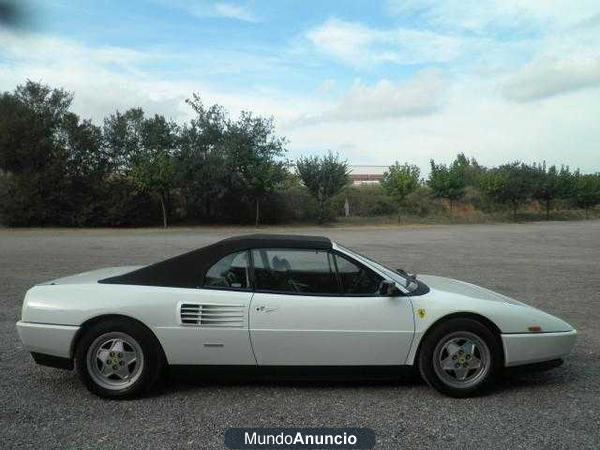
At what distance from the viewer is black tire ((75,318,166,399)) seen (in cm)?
444

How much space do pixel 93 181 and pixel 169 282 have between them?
3457cm

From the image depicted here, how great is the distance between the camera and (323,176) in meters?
41.0

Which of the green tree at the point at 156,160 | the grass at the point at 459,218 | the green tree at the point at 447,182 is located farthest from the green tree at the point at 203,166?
the green tree at the point at 447,182

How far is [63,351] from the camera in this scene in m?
4.48

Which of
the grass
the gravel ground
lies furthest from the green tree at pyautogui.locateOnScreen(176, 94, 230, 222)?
the gravel ground

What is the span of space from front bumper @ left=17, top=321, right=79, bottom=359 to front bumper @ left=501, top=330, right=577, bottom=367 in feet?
Answer: 11.0

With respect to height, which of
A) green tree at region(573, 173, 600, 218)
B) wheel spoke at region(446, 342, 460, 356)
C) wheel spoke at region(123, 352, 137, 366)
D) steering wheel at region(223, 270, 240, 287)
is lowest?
wheel spoke at region(123, 352, 137, 366)

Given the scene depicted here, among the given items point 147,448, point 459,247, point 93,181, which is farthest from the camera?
point 93,181

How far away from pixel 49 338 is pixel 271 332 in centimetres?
173

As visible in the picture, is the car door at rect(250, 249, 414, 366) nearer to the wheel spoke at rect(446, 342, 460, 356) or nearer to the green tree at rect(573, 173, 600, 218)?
the wheel spoke at rect(446, 342, 460, 356)

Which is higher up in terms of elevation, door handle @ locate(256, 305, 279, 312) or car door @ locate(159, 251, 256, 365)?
door handle @ locate(256, 305, 279, 312)

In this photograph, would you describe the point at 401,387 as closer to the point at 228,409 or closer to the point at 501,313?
the point at 501,313

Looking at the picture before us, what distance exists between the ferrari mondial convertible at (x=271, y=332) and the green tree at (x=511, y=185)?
44993 mm

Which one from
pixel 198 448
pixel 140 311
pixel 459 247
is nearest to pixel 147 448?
pixel 198 448
